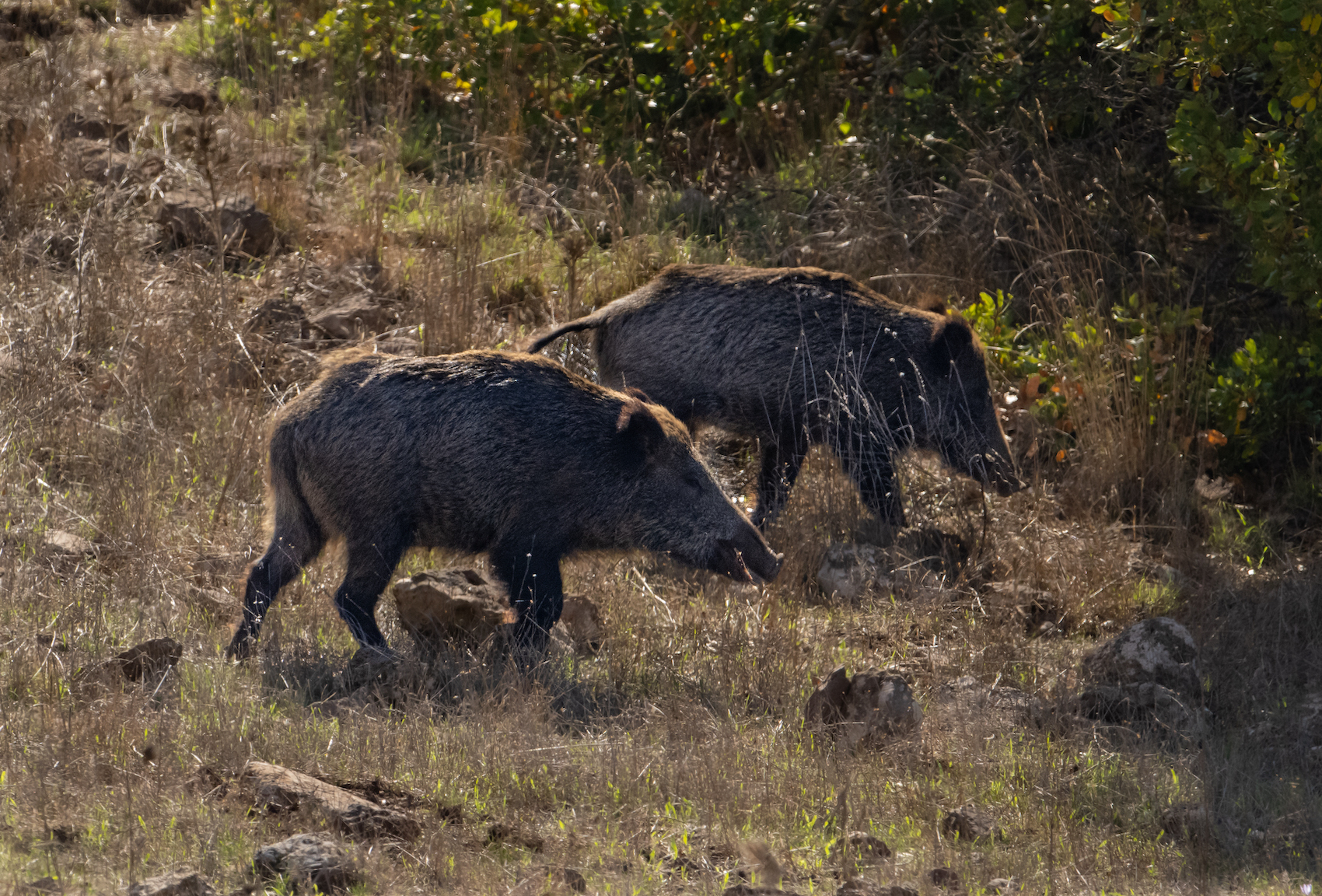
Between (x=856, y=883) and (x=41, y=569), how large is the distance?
366 centimetres

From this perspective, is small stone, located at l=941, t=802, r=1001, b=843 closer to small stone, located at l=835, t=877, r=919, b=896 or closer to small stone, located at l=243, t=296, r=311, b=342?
small stone, located at l=835, t=877, r=919, b=896

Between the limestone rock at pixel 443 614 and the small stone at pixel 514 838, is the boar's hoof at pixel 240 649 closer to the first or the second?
the limestone rock at pixel 443 614

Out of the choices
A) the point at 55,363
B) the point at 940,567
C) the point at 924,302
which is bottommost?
the point at 940,567

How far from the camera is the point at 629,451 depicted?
569 centimetres

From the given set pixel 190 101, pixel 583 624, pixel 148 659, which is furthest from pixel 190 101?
pixel 148 659

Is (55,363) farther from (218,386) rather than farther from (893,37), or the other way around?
(893,37)

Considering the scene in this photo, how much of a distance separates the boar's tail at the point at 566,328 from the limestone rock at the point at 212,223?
9.84ft

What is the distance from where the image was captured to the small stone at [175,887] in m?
3.23

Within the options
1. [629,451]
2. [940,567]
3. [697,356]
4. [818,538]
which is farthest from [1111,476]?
[629,451]

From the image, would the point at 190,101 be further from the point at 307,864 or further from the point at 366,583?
the point at 307,864

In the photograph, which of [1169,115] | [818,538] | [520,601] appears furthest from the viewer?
[1169,115]

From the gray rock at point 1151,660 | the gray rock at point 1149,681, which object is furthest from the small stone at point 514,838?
the gray rock at point 1151,660

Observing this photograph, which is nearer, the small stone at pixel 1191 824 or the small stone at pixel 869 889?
the small stone at pixel 869 889

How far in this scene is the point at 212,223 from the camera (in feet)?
29.9
